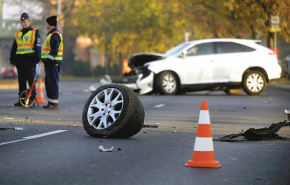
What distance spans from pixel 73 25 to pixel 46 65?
45.1m

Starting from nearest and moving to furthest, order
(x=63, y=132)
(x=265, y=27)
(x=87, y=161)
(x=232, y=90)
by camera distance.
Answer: (x=87, y=161) → (x=63, y=132) → (x=232, y=90) → (x=265, y=27)

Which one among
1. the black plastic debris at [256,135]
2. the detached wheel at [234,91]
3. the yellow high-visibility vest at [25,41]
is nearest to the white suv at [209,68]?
the detached wheel at [234,91]

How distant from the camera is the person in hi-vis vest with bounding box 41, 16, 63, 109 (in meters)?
16.3

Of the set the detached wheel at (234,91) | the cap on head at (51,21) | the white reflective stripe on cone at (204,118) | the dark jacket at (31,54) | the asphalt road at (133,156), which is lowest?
the detached wheel at (234,91)

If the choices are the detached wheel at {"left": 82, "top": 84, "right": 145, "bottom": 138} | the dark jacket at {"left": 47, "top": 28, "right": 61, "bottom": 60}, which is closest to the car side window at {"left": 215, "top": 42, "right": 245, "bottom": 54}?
the dark jacket at {"left": 47, "top": 28, "right": 61, "bottom": 60}

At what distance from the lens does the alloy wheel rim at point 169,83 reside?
2369cm

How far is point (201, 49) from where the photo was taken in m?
23.8

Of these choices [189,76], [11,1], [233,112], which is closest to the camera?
[233,112]

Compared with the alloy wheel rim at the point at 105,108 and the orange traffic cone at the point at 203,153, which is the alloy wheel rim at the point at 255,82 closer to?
the alloy wheel rim at the point at 105,108

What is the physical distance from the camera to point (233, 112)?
16.0 m

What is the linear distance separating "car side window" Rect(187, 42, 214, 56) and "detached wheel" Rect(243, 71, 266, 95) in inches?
52.8

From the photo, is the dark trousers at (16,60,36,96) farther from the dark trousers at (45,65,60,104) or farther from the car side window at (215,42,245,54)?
the car side window at (215,42,245,54)

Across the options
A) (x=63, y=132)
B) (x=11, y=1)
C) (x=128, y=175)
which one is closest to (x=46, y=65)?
(x=63, y=132)

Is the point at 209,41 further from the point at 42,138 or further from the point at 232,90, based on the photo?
the point at 42,138
